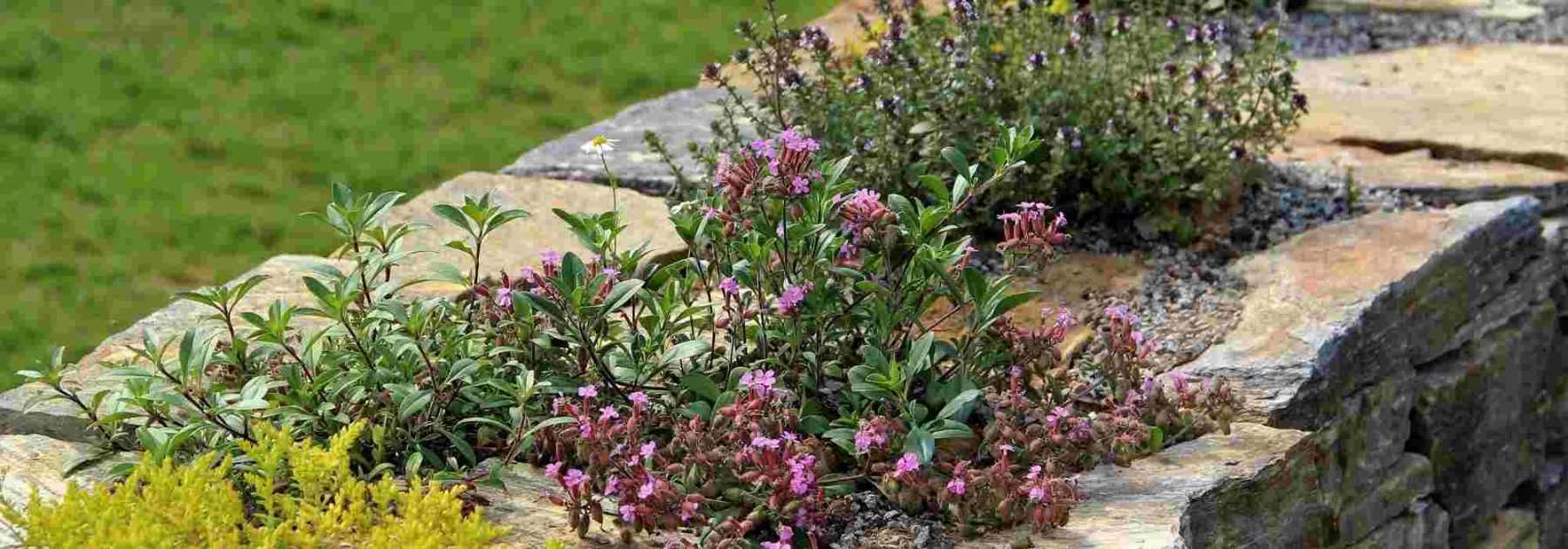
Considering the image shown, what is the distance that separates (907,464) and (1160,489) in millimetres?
517

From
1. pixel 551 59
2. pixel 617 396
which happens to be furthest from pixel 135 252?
pixel 617 396

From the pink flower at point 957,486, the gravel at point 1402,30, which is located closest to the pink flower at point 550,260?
the pink flower at point 957,486

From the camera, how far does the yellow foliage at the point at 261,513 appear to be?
2.28 metres

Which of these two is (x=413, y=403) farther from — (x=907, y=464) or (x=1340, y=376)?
(x=1340, y=376)

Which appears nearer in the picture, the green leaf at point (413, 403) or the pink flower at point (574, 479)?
the pink flower at point (574, 479)

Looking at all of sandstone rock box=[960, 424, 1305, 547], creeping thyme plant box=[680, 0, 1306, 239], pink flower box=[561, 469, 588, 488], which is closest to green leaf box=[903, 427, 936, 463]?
sandstone rock box=[960, 424, 1305, 547]

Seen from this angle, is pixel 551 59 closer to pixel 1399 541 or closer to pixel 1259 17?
pixel 1259 17

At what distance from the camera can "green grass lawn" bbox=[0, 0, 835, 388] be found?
18.2 ft

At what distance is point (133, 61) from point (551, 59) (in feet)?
5.76

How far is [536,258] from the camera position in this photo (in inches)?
148

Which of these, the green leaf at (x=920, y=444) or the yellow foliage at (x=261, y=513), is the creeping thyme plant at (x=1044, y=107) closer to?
the green leaf at (x=920, y=444)

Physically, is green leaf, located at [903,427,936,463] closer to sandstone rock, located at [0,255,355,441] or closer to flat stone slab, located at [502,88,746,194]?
sandstone rock, located at [0,255,355,441]

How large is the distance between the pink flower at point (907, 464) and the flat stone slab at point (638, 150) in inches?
61.5

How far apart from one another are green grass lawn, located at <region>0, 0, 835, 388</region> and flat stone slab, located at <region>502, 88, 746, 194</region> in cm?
140
